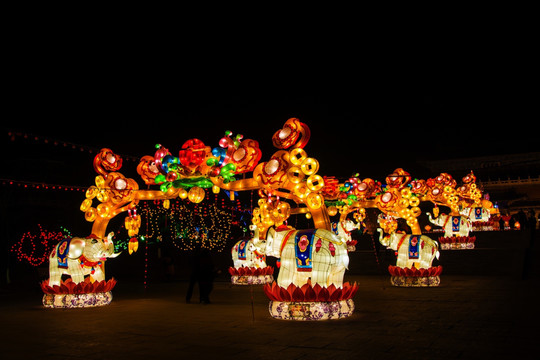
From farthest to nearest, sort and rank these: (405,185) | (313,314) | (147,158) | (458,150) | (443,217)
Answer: (458,150)
(443,217)
(405,185)
(147,158)
(313,314)

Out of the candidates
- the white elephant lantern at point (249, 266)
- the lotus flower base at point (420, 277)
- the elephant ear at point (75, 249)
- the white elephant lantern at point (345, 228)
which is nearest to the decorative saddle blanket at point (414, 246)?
the lotus flower base at point (420, 277)

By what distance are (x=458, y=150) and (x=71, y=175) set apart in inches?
1067

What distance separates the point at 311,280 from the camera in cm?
837

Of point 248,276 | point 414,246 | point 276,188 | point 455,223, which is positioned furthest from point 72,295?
point 455,223

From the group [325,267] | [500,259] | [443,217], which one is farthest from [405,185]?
[325,267]

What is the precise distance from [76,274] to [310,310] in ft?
17.5

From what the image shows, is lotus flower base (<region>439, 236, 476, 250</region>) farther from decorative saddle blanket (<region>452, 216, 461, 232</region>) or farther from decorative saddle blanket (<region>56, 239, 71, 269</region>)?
decorative saddle blanket (<region>56, 239, 71, 269</region>)

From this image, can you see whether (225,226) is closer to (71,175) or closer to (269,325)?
(71,175)

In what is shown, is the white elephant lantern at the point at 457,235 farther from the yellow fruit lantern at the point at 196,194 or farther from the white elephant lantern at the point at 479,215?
the yellow fruit lantern at the point at 196,194

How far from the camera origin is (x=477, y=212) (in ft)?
83.4

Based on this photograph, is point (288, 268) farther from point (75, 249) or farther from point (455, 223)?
point (455, 223)

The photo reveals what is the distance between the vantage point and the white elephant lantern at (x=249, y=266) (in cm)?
1627

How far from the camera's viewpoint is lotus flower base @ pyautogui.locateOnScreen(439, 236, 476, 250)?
2130 centimetres

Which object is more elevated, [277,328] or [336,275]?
[336,275]
